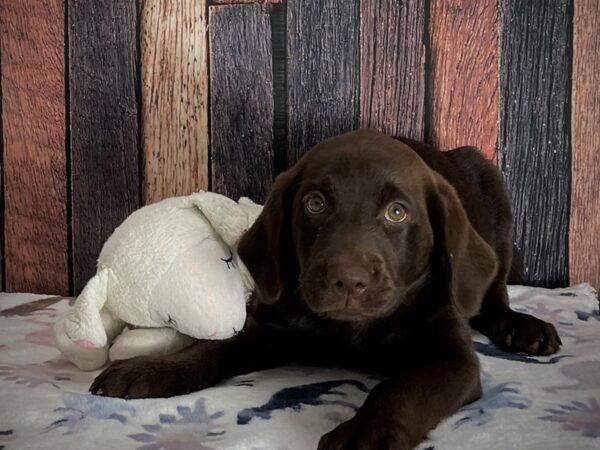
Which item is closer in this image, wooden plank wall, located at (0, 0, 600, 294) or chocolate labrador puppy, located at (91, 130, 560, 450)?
chocolate labrador puppy, located at (91, 130, 560, 450)

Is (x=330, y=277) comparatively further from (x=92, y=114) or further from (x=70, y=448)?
(x=92, y=114)

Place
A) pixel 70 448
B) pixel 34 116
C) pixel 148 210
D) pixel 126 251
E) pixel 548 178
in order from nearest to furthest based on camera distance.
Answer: pixel 70 448
pixel 126 251
pixel 148 210
pixel 548 178
pixel 34 116

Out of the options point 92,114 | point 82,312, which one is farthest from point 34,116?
point 82,312

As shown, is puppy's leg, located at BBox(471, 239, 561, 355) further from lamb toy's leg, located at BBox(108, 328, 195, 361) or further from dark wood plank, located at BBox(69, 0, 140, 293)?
dark wood plank, located at BBox(69, 0, 140, 293)

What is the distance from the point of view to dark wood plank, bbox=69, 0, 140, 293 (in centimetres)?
280

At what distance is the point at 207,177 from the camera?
281 cm

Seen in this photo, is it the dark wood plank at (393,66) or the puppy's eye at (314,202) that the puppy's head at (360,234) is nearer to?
the puppy's eye at (314,202)

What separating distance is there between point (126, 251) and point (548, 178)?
1655 mm

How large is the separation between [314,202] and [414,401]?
1.88 feet

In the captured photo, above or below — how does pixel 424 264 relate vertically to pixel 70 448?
above

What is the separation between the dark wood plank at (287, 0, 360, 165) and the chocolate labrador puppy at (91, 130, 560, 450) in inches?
32.8

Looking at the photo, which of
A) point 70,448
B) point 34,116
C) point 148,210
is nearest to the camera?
point 70,448

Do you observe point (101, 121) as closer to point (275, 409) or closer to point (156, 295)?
point (156, 295)

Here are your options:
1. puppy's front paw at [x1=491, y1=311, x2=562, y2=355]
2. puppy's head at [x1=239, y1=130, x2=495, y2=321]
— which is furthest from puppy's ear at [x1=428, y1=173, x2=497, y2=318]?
puppy's front paw at [x1=491, y1=311, x2=562, y2=355]
